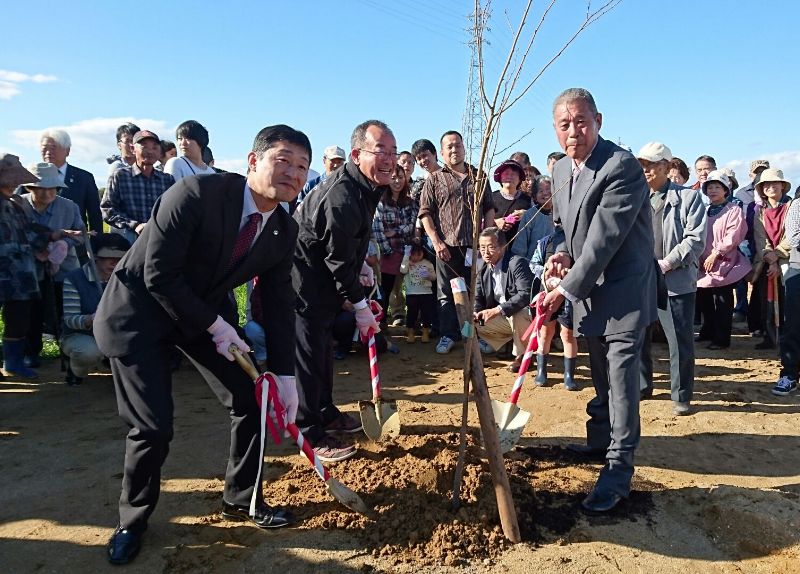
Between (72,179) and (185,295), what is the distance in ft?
16.5

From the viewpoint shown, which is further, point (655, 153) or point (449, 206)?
point (449, 206)

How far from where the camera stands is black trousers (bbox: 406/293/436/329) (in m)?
7.57

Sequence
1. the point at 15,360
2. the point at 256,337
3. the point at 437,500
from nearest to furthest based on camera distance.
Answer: the point at 437,500, the point at 15,360, the point at 256,337

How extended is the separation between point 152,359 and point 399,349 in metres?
4.60

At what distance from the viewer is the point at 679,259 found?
4816 mm

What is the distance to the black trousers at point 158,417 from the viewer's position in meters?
2.79

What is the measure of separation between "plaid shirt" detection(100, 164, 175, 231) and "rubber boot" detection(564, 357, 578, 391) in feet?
14.9

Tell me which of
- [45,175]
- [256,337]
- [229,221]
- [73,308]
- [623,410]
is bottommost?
[623,410]

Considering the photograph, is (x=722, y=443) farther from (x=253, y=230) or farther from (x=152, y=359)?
(x=152, y=359)

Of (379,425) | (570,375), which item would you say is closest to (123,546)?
(379,425)

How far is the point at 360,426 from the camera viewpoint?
15.0 ft

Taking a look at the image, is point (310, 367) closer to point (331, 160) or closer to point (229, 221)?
point (229, 221)

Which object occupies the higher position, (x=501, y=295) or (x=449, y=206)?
(x=449, y=206)

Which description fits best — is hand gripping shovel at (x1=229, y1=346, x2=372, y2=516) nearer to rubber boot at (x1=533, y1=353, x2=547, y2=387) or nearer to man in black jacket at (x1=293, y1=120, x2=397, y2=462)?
man in black jacket at (x1=293, y1=120, x2=397, y2=462)
